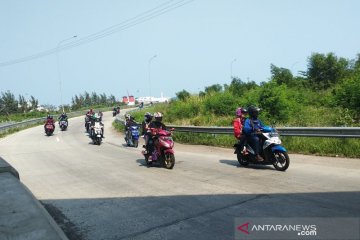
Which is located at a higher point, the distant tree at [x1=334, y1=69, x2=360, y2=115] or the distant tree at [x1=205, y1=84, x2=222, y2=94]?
the distant tree at [x1=205, y1=84, x2=222, y2=94]

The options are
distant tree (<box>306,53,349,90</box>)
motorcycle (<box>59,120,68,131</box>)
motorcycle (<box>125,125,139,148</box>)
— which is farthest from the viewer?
distant tree (<box>306,53,349,90</box>)

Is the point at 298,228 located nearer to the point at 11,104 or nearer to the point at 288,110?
the point at 288,110

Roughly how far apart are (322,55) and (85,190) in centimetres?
4434

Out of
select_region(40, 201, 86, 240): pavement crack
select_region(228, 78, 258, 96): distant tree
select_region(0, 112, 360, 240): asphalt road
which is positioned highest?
select_region(228, 78, 258, 96): distant tree

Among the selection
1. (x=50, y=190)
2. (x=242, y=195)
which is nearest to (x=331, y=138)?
(x=242, y=195)

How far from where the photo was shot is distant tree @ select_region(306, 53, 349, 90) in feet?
150

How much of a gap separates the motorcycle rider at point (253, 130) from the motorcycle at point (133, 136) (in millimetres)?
9475

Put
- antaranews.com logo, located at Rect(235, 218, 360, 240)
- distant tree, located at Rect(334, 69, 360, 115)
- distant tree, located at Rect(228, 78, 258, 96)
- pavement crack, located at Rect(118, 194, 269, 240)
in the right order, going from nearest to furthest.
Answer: antaranews.com logo, located at Rect(235, 218, 360, 240)
pavement crack, located at Rect(118, 194, 269, 240)
distant tree, located at Rect(334, 69, 360, 115)
distant tree, located at Rect(228, 78, 258, 96)

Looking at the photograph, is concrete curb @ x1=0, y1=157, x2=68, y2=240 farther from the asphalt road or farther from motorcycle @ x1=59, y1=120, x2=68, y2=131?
motorcycle @ x1=59, y1=120, x2=68, y2=131

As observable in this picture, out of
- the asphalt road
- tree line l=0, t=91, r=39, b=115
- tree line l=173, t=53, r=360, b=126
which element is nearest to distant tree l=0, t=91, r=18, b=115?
tree line l=0, t=91, r=39, b=115

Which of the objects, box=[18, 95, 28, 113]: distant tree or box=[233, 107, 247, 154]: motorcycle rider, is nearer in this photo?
box=[233, 107, 247, 154]: motorcycle rider

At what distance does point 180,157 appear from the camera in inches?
549

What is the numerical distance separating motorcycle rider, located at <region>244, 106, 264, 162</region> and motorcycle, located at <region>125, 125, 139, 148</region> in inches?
373

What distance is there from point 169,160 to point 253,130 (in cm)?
269
